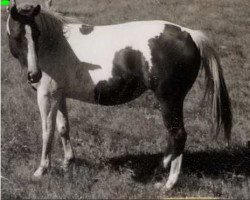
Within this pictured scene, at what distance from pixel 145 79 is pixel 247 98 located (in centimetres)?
394

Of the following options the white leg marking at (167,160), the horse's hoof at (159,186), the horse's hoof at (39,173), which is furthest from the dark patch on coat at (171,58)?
the horse's hoof at (39,173)

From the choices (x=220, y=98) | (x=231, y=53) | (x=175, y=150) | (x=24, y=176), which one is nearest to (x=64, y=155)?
(x=24, y=176)

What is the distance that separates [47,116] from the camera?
6.20 meters

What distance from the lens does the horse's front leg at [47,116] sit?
20.1 feet

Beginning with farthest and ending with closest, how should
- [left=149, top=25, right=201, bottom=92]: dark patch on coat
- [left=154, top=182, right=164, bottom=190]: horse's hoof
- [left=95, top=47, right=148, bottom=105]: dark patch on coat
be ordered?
1. [left=154, top=182, right=164, bottom=190]: horse's hoof
2. [left=95, top=47, right=148, bottom=105]: dark patch on coat
3. [left=149, top=25, right=201, bottom=92]: dark patch on coat

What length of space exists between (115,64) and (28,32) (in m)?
1.12

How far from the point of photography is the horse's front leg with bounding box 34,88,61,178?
241 inches

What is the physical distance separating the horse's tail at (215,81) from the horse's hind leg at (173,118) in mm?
450

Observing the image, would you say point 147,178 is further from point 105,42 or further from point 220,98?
point 105,42

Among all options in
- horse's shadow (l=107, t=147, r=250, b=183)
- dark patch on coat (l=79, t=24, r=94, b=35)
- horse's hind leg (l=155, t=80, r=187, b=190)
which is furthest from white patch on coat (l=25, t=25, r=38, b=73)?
horse's shadow (l=107, t=147, r=250, b=183)

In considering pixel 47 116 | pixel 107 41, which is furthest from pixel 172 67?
pixel 47 116

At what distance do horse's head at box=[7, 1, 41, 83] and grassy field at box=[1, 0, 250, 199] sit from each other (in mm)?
1402

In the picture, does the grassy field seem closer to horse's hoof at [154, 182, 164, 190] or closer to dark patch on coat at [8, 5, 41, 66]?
horse's hoof at [154, 182, 164, 190]

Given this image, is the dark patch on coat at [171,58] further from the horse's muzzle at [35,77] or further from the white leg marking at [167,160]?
the horse's muzzle at [35,77]
